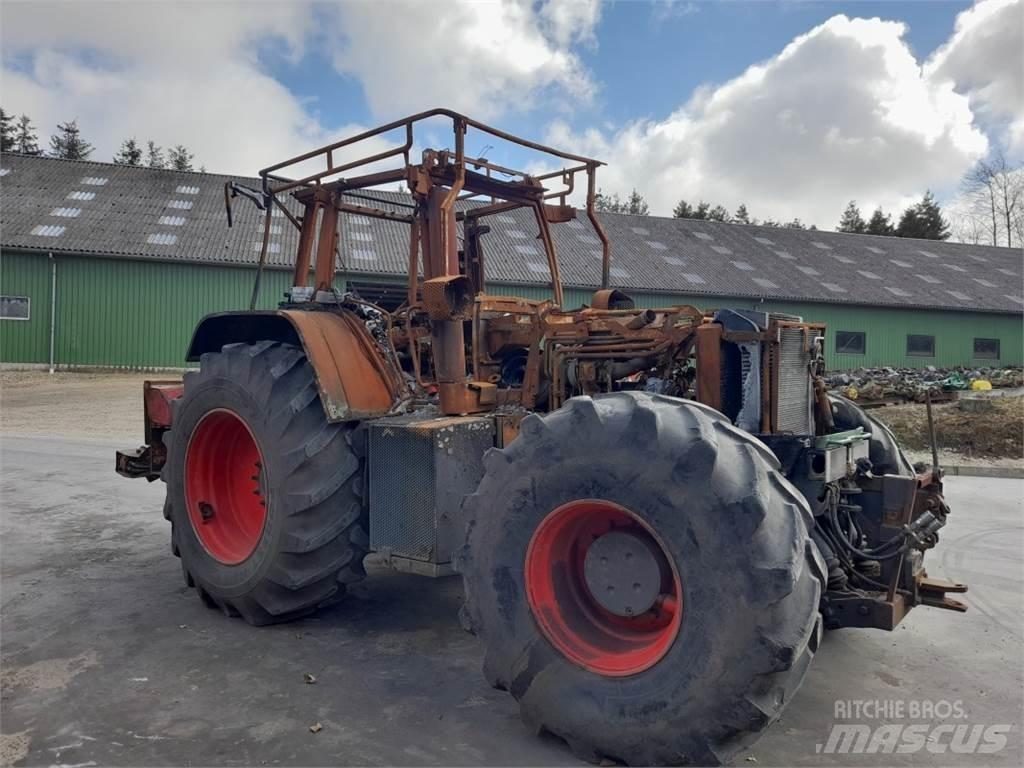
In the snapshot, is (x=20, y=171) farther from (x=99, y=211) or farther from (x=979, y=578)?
(x=979, y=578)

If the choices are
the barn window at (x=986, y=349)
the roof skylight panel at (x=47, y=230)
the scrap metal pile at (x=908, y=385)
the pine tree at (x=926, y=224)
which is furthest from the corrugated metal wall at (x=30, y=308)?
the pine tree at (x=926, y=224)

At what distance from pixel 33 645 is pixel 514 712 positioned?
2.76 m

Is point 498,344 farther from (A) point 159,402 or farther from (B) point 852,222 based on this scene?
(B) point 852,222

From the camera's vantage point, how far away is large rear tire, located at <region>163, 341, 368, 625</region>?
4.45 meters

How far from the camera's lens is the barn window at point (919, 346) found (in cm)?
2827

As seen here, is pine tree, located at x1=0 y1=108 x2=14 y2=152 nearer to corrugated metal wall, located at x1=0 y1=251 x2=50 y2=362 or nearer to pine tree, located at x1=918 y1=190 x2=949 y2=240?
corrugated metal wall, located at x1=0 y1=251 x2=50 y2=362

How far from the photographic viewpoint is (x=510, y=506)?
339 cm

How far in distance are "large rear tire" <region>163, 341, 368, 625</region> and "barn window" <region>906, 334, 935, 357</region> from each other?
2789cm

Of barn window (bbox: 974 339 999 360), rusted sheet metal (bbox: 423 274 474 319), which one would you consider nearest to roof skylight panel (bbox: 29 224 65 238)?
rusted sheet metal (bbox: 423 274 474 319)

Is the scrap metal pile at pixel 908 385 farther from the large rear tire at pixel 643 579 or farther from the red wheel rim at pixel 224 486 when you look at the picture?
the large rear tire at pixel 643 579

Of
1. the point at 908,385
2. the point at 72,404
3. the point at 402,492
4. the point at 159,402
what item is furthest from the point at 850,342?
the point at 402,492

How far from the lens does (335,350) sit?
4.76m

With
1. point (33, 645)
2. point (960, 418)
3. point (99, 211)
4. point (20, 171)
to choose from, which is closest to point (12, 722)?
point (33, 645)

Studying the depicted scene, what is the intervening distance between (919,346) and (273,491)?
94.1 feet
